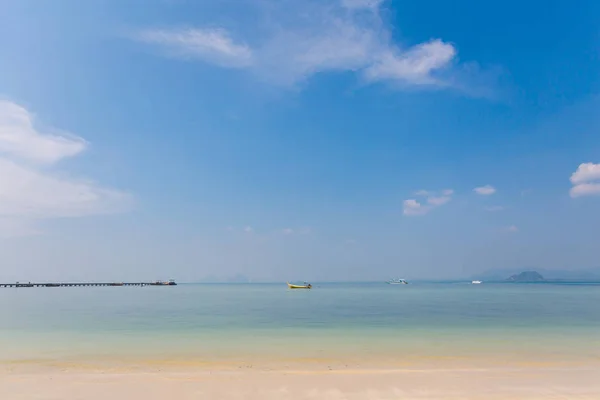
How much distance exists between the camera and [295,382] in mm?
11773

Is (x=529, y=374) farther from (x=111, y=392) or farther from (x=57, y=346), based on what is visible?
(x=57, y=346)

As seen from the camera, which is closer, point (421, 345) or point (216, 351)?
point (216, 351)

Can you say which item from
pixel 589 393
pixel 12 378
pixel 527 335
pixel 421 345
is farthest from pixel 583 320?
pixel 12 378

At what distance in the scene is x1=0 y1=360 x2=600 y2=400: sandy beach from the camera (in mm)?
10492

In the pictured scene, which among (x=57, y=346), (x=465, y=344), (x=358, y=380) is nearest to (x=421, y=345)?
(x=465, y=344)

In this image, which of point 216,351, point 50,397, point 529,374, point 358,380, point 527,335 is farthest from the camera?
point 527,335

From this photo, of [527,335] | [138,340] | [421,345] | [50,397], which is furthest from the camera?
[527,335]

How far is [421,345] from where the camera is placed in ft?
63.3

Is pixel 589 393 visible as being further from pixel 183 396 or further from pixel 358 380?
pixel 183 396

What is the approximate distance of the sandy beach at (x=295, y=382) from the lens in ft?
34.4

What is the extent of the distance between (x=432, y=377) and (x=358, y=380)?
2.34m

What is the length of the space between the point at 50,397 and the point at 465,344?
1709cm

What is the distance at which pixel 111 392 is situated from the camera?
1073 centimetres

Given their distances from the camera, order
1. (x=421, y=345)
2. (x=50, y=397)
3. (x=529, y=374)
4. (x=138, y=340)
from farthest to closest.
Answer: (x=138, y=340)
(x=421, y=345)
(x=529, y=374)
(x=50, y=397)
